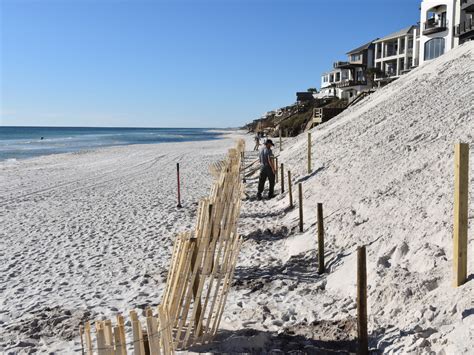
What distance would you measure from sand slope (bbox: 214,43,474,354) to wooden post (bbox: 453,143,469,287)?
0.15 metres

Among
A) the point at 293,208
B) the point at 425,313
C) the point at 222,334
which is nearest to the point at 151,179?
the point at 293,208

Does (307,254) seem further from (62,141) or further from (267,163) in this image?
(62,141)

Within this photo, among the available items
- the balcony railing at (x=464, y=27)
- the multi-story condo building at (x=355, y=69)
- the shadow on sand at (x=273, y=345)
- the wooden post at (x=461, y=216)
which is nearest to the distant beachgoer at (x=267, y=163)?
the shadow on sand at (x=273, y=345)

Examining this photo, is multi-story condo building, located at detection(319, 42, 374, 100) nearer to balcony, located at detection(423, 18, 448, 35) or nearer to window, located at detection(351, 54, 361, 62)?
window, located at detection(351, 54, 361, 62)

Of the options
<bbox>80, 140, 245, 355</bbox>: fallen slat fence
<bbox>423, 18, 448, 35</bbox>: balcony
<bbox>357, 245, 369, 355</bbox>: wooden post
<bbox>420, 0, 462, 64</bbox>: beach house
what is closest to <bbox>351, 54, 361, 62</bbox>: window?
<bbox>420, 0, 462, 64</bbox>: beach house

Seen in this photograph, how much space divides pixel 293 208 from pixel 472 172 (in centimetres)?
427

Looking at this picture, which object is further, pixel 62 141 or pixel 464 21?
pixel 62 141

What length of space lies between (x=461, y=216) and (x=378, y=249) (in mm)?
1910

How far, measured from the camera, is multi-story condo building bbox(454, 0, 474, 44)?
3039 centimetres

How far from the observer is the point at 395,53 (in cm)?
5456

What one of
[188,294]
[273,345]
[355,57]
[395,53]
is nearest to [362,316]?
[273,345]

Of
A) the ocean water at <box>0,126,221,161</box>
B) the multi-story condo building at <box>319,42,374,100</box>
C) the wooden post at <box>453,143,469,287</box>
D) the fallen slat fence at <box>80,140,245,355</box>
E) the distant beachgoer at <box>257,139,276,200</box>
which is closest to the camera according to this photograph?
the fallen slat fence at <box>80,140,245,355</box>

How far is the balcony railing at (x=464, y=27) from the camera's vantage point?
29.9 m

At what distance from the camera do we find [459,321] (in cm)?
379
